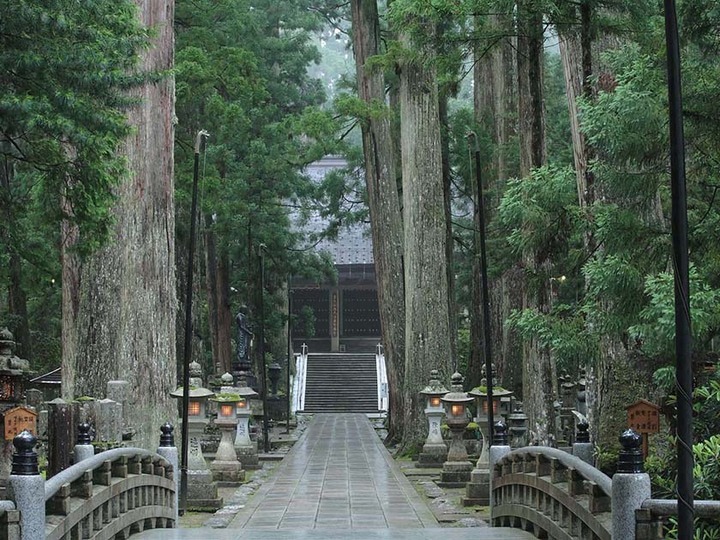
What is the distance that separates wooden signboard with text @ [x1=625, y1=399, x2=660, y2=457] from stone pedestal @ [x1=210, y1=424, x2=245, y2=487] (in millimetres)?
10640

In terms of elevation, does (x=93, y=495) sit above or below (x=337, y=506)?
above

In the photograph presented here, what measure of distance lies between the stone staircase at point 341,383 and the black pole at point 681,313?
40.9m

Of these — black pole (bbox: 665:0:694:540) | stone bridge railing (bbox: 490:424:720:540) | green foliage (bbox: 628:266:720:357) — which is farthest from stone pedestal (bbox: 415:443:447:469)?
black pole (bbox: 665:0:694:540)

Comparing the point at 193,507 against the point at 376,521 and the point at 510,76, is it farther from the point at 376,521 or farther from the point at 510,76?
the point at 510,76

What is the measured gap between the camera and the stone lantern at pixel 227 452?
68.3 feet

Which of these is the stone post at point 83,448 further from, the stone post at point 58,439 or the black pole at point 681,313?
the black pole at point 681,313

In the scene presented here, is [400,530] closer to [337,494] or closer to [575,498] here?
[575,498]

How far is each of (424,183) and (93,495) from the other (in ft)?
55.9

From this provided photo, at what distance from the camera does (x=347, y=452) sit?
28047 mm

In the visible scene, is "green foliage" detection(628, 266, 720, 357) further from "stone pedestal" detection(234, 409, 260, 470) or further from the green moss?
"stone pedestal" detection(234, 409, 260, 470)

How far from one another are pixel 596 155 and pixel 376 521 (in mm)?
5631

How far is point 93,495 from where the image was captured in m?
9.73

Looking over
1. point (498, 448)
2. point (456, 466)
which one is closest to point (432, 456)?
point (456, 466)

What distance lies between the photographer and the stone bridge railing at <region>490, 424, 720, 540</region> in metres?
7.76
